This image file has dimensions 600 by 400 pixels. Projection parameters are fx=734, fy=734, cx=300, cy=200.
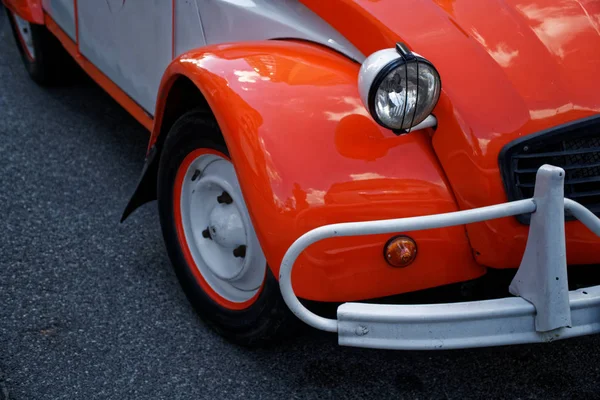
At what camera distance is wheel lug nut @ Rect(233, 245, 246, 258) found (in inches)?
91.9

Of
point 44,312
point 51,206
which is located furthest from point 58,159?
point 44,312

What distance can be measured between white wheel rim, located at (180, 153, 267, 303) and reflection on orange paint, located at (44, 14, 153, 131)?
0.58 meters

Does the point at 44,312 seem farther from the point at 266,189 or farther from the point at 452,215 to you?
the point at 452,215

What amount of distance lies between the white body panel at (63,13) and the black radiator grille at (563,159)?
264 centimetres

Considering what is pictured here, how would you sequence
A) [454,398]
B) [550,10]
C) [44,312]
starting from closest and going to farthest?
[550,10], [454,398], [44,312]

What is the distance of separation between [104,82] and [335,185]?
2086 mm

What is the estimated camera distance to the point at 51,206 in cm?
329

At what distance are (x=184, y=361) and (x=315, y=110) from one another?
37.6 inches

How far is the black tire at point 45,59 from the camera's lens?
446cm

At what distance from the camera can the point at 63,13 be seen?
3.88 meters

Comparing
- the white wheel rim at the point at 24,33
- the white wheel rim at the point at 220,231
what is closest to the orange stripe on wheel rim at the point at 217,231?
the white wheel rim at the point at 220,231

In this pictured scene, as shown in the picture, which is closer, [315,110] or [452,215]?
[452,215]

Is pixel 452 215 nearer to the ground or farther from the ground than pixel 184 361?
farther from the ground

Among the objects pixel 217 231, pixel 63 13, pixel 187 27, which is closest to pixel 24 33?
pixel 63 13
